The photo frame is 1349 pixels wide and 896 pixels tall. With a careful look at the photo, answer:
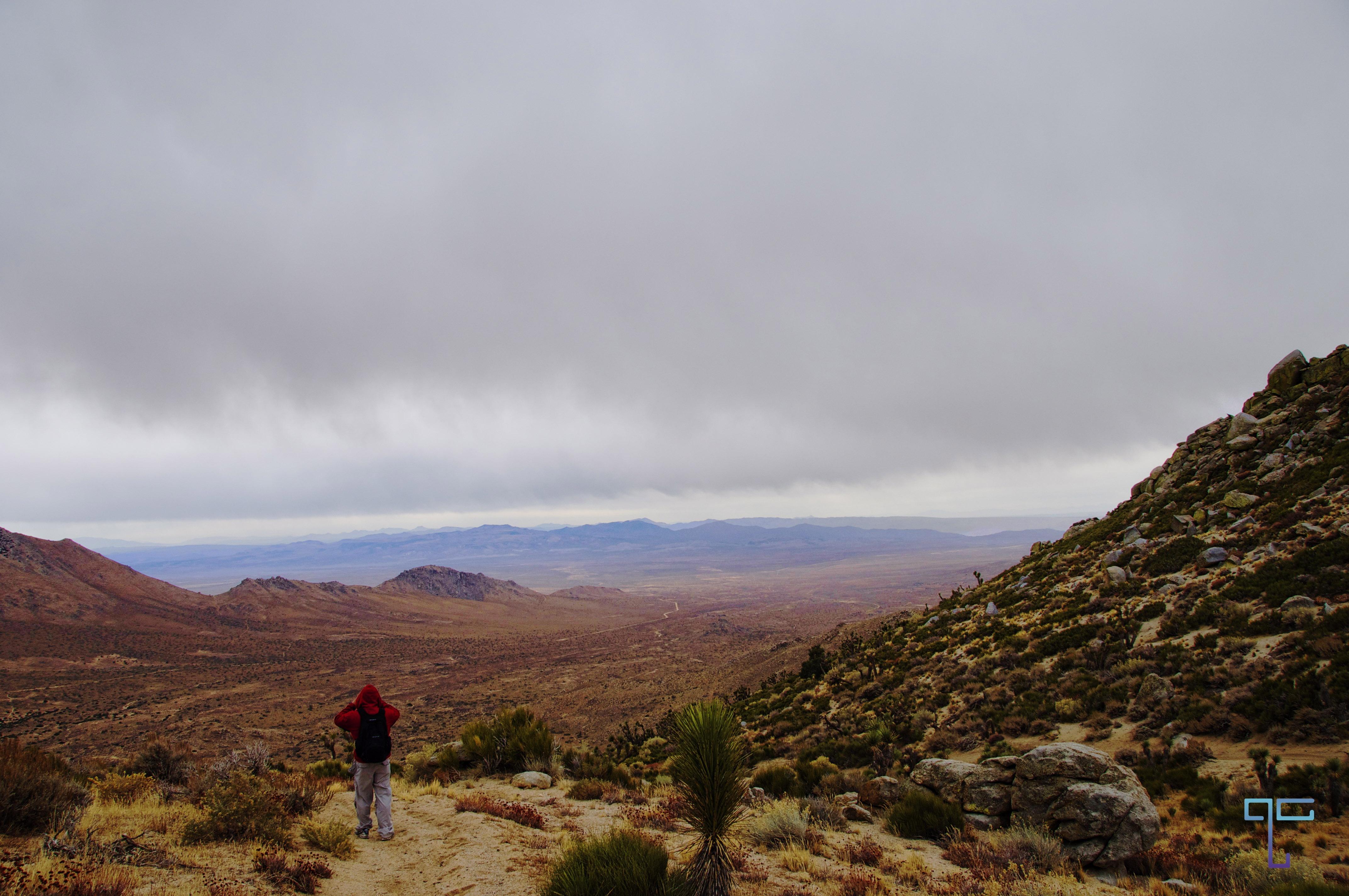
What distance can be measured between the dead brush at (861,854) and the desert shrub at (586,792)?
5.44 m

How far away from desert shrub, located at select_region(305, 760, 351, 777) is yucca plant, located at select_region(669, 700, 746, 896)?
11.5m

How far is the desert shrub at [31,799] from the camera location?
5688 mm

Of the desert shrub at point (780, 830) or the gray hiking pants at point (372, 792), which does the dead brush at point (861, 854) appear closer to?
the desert shrub at point (780, 830)

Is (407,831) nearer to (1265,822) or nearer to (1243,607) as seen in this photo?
(1265,822)

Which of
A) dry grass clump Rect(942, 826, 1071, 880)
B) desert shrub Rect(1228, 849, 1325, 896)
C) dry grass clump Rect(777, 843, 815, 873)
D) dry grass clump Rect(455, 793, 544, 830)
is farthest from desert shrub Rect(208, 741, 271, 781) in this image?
desert shrub Rect(1228, 849, 1325, 896)

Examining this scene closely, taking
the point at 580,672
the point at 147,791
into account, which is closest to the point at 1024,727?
the point at 147,791

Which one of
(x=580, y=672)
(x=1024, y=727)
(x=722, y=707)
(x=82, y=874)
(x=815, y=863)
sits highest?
(x=722, y=707)

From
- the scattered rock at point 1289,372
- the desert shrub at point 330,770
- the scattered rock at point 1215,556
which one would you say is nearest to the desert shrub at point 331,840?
the desert shrub at point 330,770

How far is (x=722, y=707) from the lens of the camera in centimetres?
539

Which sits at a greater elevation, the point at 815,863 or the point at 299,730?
the point at 815,863

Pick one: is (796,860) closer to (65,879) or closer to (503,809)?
(503,809)

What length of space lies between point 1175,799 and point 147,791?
1684 cm

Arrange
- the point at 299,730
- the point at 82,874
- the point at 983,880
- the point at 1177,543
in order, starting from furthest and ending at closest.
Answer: the point at 299,730 < the point at 1177,543 < the point at 983,880 < the point at 82,874

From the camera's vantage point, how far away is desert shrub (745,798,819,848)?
7.80 meters
